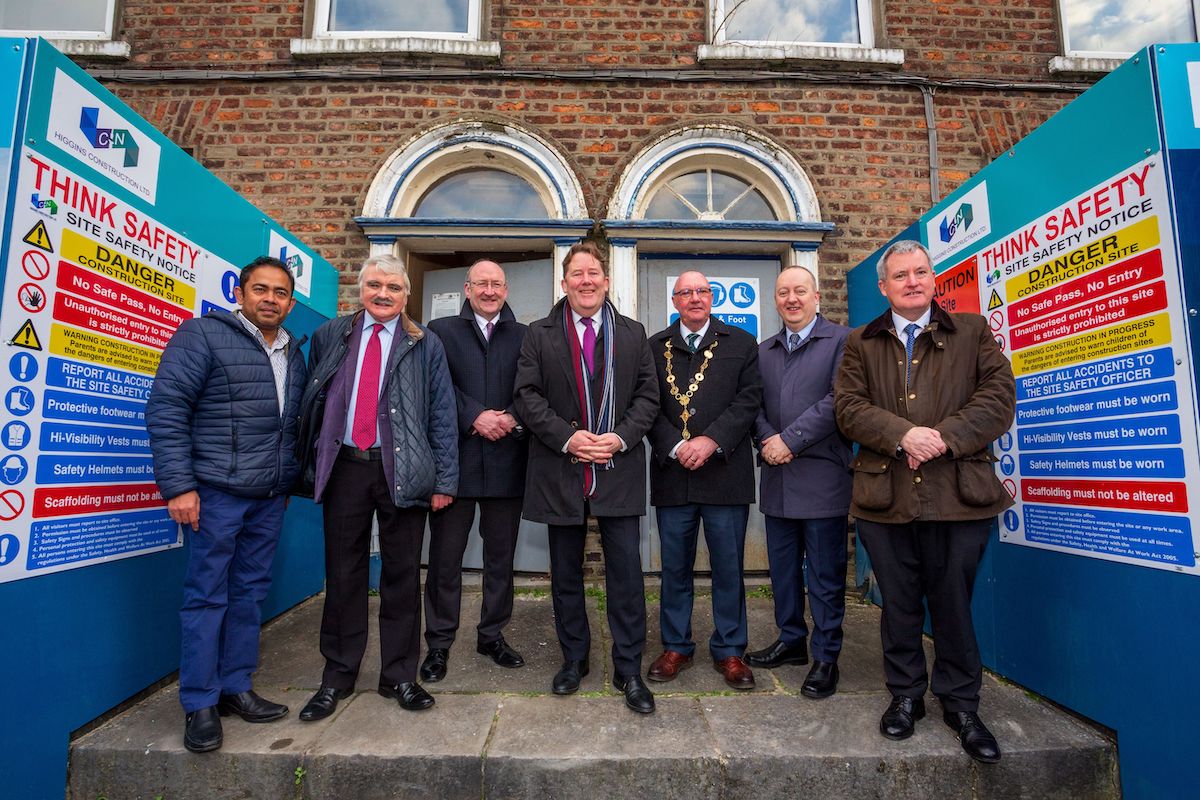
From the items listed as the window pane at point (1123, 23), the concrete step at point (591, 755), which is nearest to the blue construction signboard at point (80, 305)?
the concrete step at point (591, 755)

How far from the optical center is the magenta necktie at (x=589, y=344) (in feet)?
9.91

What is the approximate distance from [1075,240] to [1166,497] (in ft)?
3.64

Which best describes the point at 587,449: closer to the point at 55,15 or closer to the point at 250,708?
the point at 250,708

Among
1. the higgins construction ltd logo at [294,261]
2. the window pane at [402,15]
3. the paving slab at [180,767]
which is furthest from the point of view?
the window pane at [402,15]

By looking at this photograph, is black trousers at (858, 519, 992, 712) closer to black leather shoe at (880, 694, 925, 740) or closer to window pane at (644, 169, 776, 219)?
black leather shoe at (880, 694, 925, 740)

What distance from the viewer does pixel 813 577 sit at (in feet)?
10.2

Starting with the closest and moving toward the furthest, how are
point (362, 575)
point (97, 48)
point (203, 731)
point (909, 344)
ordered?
point (203, 731) → point (909, 344) → point (362, 575) → point (97, 48)

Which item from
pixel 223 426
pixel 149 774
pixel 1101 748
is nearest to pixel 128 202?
pixel 223 426

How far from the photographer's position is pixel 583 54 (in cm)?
500

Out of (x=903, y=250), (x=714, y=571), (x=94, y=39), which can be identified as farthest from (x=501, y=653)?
(x=94, y=39)

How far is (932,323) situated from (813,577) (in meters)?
1.34

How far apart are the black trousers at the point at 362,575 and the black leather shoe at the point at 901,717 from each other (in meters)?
2.02

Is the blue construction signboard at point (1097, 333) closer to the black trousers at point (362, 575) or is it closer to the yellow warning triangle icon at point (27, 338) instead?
the black trousers at point (362, 575)

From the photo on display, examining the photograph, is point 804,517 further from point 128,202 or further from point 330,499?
point 128,202
